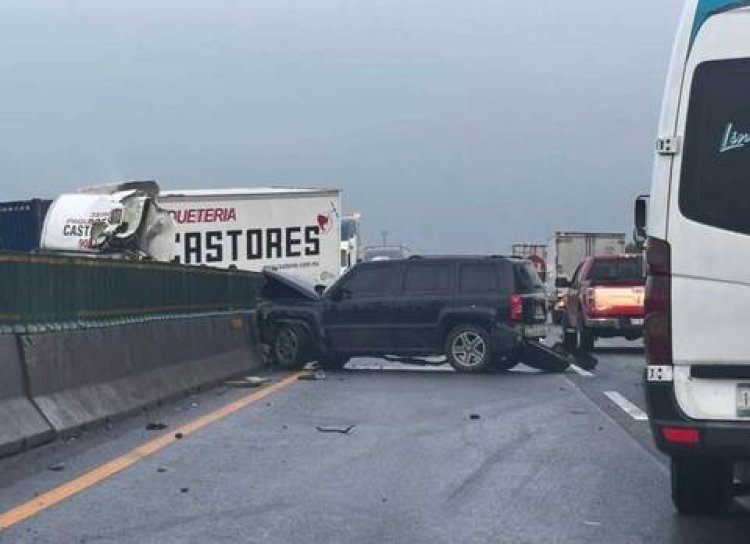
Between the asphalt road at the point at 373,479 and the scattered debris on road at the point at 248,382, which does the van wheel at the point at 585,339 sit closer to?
the scattered debris on road at the point at 248,382

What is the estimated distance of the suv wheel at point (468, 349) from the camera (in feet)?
59.6

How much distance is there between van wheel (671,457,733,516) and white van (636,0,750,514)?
1.11 metres

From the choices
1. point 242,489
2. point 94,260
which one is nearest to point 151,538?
point 242,489

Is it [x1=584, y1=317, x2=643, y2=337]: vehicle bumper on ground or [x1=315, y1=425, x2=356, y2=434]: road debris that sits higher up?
[x1=584, y1=317, x2=643, y2=337]: vehicle bumper on ground

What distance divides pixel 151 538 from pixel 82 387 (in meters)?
4.55

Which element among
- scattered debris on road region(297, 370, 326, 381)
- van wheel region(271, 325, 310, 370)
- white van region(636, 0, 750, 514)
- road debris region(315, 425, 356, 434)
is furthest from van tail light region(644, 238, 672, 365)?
van wheel region(271, 325, 310, 370)

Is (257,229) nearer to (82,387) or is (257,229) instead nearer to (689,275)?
(82,387)

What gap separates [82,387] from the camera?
10.9 metres

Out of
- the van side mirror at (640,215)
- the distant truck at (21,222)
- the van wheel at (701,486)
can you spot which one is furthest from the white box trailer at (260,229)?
the van wheel at (701,486)

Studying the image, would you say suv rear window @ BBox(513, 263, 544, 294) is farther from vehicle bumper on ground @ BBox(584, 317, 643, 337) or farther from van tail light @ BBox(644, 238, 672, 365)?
van tail light @ BBox(644, 238, 672, 365)

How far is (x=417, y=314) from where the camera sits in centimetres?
1858

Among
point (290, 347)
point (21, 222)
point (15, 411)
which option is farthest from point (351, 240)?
point (15, 411)

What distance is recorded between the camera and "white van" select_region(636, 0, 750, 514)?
18.8 feet

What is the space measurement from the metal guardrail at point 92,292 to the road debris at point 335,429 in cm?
245
